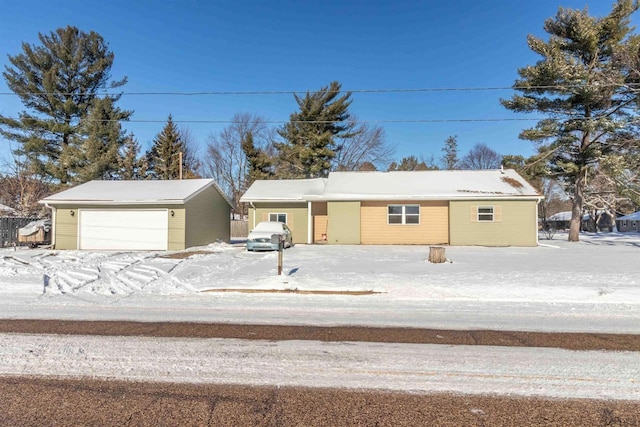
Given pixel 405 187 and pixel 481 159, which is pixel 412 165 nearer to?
pixel 481 159

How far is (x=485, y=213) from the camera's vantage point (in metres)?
18.7

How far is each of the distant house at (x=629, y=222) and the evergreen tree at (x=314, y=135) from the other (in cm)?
3888

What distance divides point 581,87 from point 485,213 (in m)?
8.61

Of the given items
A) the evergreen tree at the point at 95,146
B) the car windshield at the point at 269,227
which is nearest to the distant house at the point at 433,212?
the car windshield at the point at 269,227

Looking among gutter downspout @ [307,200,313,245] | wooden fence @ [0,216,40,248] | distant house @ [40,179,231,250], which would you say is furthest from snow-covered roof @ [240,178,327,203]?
wooden fence @ [0,216,40,248]

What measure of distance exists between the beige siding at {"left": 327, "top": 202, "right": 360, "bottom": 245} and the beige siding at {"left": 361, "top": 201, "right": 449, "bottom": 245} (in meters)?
0.47

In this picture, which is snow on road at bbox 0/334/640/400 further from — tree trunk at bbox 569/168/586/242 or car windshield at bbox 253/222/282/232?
tree trunk at bbox 569/168/586/242

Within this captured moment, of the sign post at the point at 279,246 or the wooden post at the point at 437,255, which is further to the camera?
the wooden post at the point at 437,255

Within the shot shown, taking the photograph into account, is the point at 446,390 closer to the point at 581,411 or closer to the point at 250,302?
the point at 581,411

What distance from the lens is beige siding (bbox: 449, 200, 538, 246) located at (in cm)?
1847

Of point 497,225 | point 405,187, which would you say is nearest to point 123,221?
point 405,187

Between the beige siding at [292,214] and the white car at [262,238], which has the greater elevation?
the beige siding at [292,214]

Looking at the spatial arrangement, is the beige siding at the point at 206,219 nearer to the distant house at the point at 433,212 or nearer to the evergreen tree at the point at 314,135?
the distant house at the point at 433,212

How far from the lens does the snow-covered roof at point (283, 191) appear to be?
21297 mm
